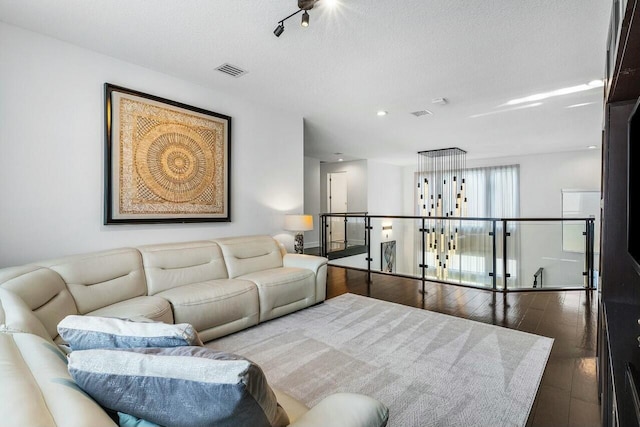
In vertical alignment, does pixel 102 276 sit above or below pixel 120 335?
below

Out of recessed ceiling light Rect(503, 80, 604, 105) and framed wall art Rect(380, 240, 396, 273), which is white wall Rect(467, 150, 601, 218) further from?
recessed ceiling light Rect(503, 80, 604, 105)

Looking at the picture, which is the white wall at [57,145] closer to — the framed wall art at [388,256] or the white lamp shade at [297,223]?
the white lamp shade at [297,223]

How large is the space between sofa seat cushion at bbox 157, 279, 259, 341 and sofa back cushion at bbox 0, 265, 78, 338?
2.17 feet

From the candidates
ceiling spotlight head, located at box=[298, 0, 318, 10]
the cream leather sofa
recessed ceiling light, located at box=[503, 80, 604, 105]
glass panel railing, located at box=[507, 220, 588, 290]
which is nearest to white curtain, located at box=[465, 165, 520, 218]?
glass panel railing, located at box=[507, 220, 588, 290]

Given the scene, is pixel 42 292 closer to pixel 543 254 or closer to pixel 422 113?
pixel 422 113

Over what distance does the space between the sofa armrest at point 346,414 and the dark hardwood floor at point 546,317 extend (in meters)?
1.36

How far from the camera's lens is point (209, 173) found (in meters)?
3.63

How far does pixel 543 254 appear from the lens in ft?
22.9

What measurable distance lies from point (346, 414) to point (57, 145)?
3081 mm

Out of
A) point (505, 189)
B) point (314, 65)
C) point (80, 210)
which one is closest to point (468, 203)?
point (505, 189)

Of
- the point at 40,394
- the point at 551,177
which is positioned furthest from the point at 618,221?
the point at 551,177

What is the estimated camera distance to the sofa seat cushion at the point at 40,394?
0.62 m

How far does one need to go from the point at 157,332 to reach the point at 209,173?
2.89 meters

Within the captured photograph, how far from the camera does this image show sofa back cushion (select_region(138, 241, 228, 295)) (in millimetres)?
2809
